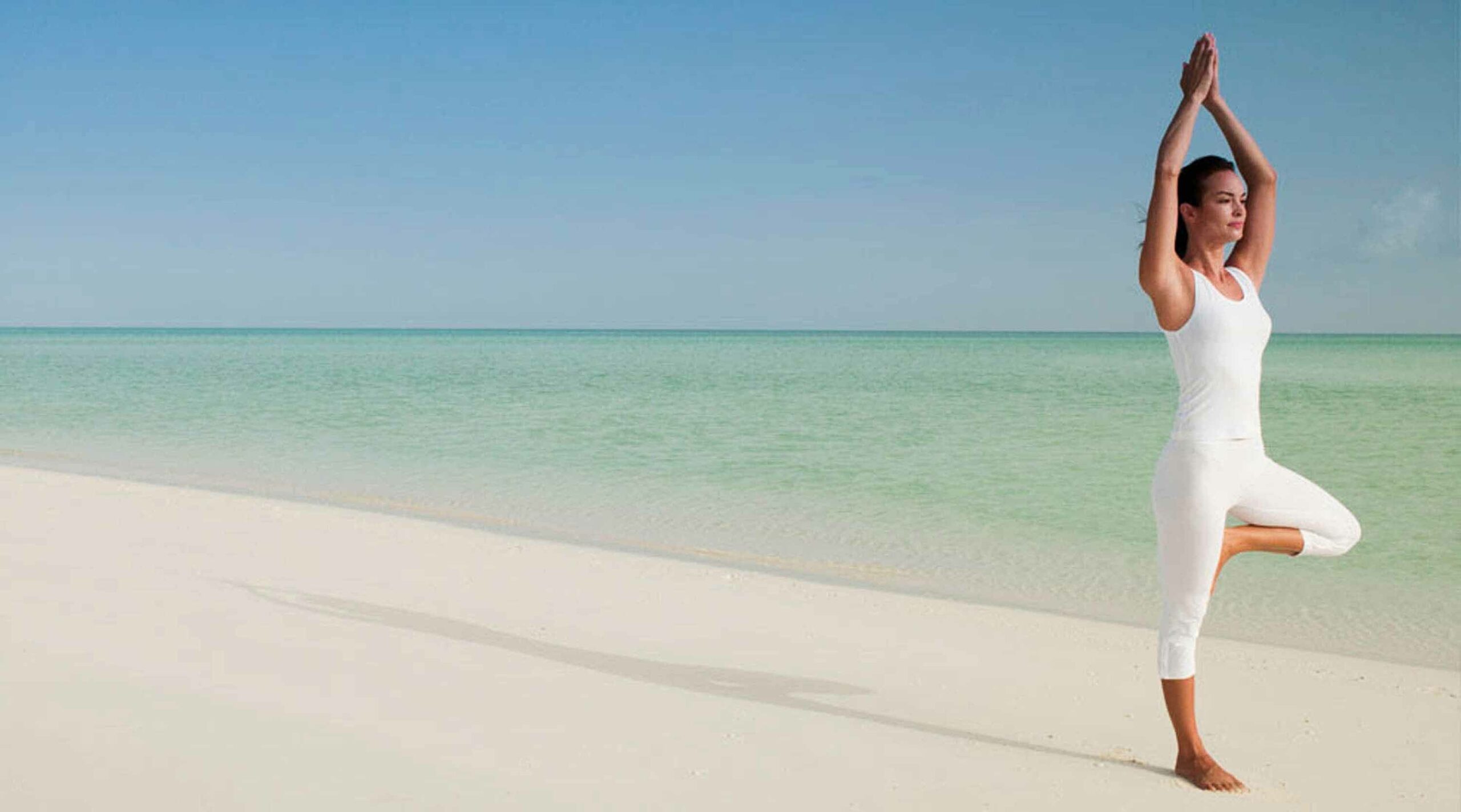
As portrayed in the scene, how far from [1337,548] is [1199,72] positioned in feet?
5.22

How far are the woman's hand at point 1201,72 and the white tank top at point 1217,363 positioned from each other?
550 mm

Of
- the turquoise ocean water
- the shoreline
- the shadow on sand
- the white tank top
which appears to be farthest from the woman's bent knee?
the turquoise ocean water

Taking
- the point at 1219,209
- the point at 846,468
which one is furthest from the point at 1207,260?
the point at 846,468

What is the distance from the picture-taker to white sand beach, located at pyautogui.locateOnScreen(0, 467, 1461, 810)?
3.53 metres

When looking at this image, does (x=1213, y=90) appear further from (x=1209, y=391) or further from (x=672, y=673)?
(x=672, y=673)

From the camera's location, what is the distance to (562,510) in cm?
1107

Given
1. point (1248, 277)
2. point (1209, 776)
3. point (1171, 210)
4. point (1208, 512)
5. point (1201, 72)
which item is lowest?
point (1209, 776)

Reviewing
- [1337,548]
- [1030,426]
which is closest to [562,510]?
[1337,548]

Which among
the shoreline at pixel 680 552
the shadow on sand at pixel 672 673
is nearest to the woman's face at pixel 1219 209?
the shadow on sand at pixel 672 673

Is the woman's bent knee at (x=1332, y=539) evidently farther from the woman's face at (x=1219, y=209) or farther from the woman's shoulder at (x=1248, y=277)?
the woman's face at (x=1219, y=209)

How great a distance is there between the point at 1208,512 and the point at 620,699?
93.0 inches

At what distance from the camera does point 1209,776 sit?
12.1 feet

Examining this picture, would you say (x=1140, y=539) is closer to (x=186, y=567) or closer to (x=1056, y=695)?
(x=1056, y=695)

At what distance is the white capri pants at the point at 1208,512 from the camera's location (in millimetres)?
3395
